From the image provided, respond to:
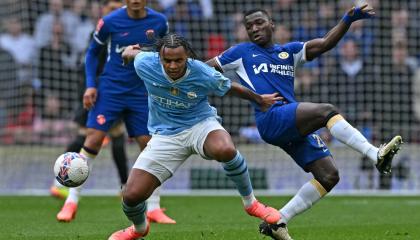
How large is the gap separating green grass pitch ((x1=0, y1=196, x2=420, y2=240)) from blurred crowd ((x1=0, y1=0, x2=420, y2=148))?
265cm

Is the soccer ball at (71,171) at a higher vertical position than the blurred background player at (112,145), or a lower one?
higher

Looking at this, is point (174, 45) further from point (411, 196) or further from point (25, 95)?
point (25, 95)

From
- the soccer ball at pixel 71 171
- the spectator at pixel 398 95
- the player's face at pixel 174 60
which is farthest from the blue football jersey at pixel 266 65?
the spectator at pixel 398 95

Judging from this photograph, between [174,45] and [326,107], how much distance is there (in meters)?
1.32

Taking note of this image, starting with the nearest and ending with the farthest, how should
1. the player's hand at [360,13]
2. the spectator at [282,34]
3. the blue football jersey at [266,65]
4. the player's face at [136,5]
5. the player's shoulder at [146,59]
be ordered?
1. the player's shoulder at [146,59]
2. the player's hand at [360,13]
3. the blue football jersey at [266,65]
4. the player's face at [136,5]
5. the spectator at [282,34]

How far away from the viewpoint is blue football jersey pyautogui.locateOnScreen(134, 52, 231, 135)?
7.11m

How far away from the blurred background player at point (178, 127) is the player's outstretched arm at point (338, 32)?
3.34ft

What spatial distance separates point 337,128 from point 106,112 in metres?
3.01

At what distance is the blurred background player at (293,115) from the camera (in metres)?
7.29

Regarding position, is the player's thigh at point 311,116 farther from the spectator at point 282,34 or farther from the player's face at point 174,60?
the spectator at point 282,34

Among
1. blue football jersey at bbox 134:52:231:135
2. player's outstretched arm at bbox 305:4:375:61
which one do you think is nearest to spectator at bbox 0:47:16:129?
player's outstretched arm at bbox 305:4:375:61

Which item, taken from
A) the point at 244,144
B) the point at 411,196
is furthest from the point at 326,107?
the point at 244,144

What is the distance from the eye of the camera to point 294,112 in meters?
7.52

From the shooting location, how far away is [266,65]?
7977mm
